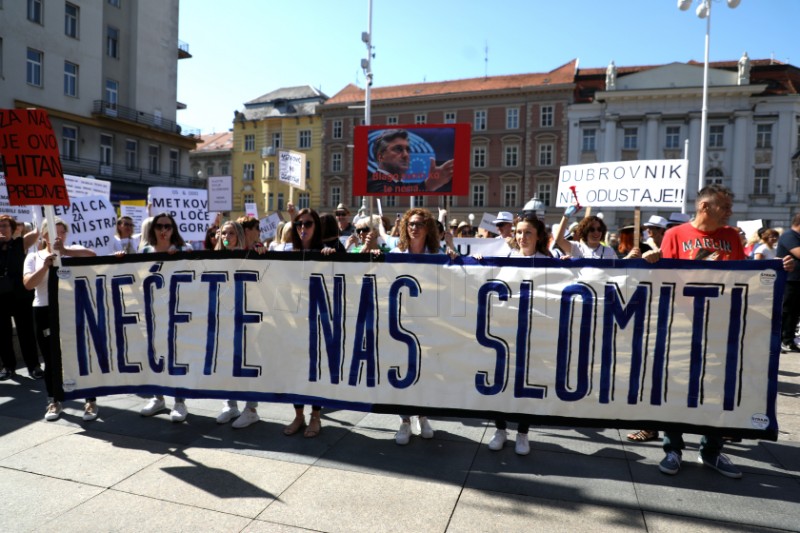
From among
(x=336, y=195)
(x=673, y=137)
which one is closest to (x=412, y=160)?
(x=673, y=137)

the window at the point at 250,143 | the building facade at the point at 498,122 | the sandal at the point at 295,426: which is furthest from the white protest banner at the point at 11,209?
the window at the point at 250,143

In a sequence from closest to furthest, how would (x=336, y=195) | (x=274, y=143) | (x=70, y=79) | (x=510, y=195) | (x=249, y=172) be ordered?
1. (x=70, y=79)
2. (x=510, y=195)
3. (x=336, y=195)
4. (x=274, y=143)
5. (x=249, y=172)

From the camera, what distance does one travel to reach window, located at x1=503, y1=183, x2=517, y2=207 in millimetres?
43406

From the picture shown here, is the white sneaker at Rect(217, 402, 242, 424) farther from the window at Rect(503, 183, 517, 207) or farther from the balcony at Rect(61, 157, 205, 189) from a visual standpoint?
the window at Rect(503, 183, 517, 207)

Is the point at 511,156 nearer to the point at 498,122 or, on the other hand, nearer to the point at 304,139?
the point at 498,122

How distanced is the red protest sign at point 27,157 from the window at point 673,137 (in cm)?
4195

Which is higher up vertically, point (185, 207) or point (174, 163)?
point (174, 163)

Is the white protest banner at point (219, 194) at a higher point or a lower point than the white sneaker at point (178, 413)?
higher

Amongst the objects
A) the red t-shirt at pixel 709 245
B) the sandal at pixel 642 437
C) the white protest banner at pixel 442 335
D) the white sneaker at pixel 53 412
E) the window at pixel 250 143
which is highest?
the window at pixel 250 143

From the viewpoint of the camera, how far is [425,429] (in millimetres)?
4246

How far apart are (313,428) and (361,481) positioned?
90cm

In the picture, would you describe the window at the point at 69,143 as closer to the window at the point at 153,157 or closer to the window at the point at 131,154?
the window at the point at 131,154

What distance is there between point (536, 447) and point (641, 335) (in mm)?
1143

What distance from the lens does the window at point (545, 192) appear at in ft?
137
